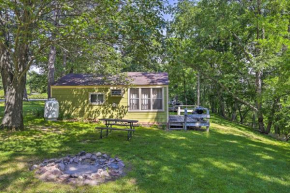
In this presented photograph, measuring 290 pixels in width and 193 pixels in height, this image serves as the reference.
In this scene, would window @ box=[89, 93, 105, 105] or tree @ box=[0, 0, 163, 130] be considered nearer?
tree @ box=[0, 0, 163, 130]

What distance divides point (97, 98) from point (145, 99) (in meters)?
2.60

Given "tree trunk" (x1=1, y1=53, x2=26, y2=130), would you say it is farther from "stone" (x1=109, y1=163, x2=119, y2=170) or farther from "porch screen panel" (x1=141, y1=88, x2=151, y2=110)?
"porch screen panel" (x1=141, y1=88, x2=151, y2=110)

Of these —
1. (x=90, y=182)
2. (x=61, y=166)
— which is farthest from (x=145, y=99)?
(x=90, y=182)

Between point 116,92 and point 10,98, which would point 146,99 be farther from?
point 10,98

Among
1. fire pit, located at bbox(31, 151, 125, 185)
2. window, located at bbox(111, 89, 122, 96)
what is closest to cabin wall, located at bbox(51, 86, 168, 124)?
window, located at bbox(111, 89, 122, 96)

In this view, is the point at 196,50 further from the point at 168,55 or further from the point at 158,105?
the point at 168,55

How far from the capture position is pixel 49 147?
565 centimetres

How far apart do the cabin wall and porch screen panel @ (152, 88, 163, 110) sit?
40 centimetres

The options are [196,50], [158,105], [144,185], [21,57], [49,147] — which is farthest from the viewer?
[196,50]

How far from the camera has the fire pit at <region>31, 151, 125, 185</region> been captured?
358cm

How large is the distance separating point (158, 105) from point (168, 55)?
4.68 metres

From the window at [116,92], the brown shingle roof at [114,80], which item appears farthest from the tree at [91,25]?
the window at [116,92]

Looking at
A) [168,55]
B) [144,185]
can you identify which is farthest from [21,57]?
[144,185]

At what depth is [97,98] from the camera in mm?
10867
